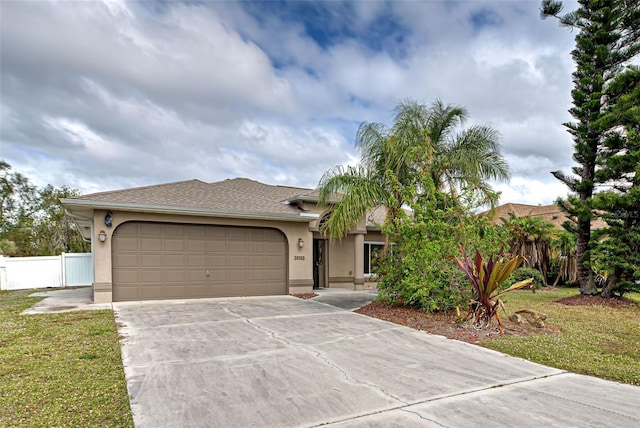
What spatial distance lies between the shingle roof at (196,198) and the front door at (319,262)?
8.09 feet

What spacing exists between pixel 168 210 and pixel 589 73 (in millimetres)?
14539

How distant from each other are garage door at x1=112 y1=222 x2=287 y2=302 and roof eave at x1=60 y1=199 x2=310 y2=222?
625 millimetres

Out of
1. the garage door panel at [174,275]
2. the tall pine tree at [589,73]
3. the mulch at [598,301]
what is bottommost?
the mulch at [598,301]

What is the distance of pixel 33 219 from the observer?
2975 cm

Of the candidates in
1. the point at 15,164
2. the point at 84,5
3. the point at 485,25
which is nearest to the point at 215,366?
the point at 84,5

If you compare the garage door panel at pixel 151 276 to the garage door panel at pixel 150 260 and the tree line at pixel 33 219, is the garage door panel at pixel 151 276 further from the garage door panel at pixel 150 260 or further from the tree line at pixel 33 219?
the tree line at pixel 33 219

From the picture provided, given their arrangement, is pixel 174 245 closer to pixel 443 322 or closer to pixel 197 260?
pixel 197 260

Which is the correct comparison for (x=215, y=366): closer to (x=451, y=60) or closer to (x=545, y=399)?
(x=545, y=399)

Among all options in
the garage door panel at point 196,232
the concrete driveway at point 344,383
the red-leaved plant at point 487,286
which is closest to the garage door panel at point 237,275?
the garage door panel at point 196,232

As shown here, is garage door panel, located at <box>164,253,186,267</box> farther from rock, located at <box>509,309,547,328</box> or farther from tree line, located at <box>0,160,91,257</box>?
tree line, located at <box>0,160,91,257</box>

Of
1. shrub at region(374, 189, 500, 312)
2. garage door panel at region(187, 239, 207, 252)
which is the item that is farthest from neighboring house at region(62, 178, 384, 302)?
shrub at region(374, 189, 500, 312)

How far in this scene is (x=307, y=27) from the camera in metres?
11.8

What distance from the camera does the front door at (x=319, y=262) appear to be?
15977 mm

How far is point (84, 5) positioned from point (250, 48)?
185 inches
